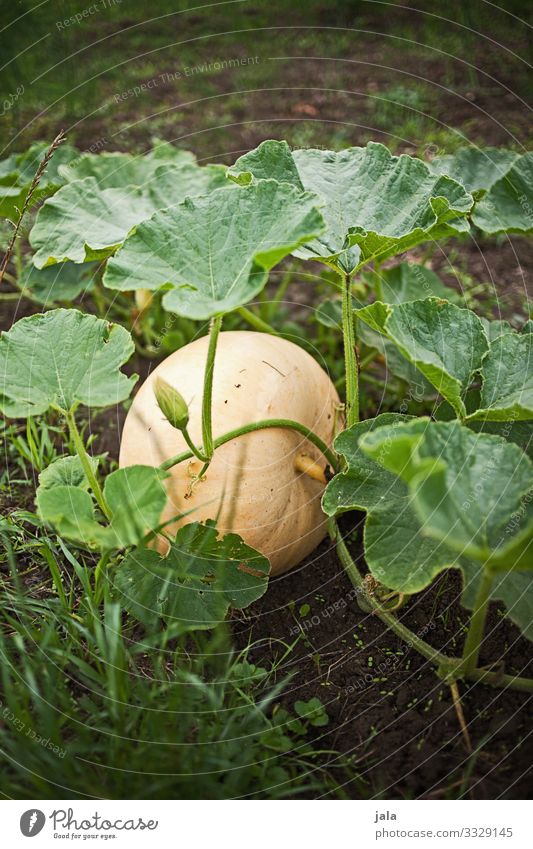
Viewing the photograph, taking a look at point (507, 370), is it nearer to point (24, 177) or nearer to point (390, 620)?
point (390, 620)

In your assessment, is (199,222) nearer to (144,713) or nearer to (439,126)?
(144,713)

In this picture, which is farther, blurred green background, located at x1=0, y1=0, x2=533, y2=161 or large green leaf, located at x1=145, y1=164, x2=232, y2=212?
blurred green background, located at x1=0, y1=0, x2=533, y2=161

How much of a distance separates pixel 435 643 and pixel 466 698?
19cm

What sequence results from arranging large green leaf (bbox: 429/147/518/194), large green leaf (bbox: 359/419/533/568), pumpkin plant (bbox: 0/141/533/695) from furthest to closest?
large green leaf (bbox: 429/147/518/194) → pumpkin plant (bbox: 0/141/533/695) → large green leaf (bbox: 359/419/533/568)

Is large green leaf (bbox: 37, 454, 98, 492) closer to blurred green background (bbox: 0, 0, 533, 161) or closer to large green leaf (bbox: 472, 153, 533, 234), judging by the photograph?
large green leaf (bbox: 472, 153, 533, 234)

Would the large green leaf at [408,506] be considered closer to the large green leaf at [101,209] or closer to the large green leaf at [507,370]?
the large green leaf at [507,370]

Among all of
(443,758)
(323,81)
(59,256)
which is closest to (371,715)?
(443,758)

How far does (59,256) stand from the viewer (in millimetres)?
2363

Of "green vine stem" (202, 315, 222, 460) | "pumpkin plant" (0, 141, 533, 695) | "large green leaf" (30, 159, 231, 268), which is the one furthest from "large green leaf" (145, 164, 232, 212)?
"green vine stem" (202, 315, 222, 460)

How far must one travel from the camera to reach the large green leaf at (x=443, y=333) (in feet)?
6.27

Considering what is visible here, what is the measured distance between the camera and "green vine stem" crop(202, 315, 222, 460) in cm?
181

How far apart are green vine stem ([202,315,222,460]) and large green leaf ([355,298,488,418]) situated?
38 centimetres
